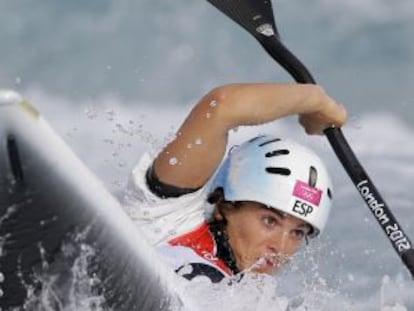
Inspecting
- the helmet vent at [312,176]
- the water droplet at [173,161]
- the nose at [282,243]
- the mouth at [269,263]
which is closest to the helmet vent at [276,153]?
the helmet vent at [312,176]

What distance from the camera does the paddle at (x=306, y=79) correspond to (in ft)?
17.0

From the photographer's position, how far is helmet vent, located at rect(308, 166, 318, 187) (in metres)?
4.53

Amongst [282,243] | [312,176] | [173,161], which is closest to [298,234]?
[282,243]

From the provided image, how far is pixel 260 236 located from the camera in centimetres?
436

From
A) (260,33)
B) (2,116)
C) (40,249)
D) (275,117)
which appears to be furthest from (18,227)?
(260,33)

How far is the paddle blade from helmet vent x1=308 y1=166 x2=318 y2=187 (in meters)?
1.48

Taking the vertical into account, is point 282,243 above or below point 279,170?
below

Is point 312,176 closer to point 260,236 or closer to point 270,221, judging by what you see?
point 270,221

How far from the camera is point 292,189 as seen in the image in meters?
4.43

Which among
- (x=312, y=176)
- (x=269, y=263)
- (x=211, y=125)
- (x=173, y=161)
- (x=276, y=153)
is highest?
(x=211, y=125)

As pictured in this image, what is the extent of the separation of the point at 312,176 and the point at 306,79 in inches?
43.0

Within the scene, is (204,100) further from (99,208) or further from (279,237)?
(99,208)

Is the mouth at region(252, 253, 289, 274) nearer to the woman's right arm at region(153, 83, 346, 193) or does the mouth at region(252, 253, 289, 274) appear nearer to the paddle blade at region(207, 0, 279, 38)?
the woman's right arm at region(153, 83, 346, 193)

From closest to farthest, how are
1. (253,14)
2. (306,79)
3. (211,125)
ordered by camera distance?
1. (211,125)
2. (306,79)
3. (253,14)
